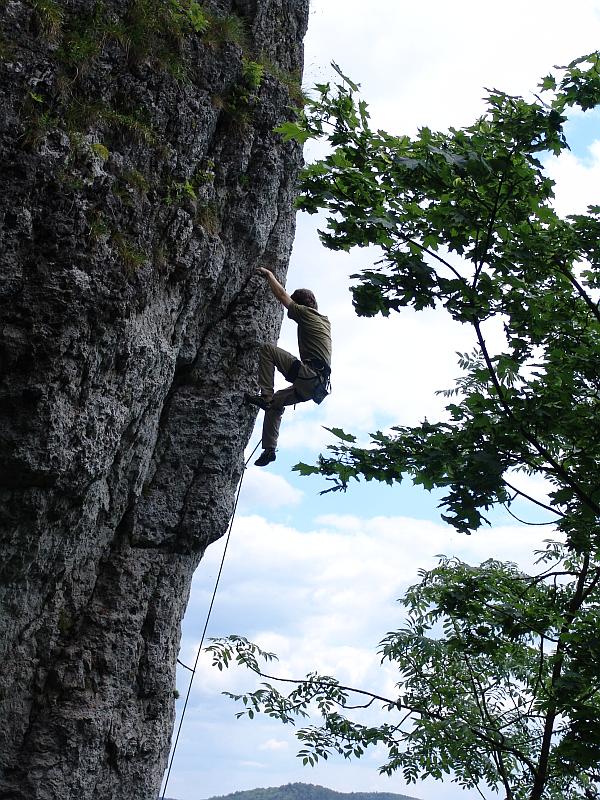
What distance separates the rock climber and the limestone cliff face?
0.88 ft

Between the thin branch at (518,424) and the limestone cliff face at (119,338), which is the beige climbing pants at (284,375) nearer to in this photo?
the limestone cliff face at (119,338)

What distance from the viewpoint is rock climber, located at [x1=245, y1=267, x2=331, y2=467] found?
985 centimetres

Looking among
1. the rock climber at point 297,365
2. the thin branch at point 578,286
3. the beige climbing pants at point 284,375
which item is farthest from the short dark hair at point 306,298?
the thin branch at point 578,286

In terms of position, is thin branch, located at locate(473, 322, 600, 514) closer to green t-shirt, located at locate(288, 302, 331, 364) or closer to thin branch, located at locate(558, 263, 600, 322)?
thin branch, located at locate(558, 263, 600, 322)

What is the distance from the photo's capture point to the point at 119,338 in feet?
26.0

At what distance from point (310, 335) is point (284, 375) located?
585mm

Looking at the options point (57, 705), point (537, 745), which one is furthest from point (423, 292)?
point (537, 745)

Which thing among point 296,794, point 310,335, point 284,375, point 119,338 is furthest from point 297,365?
point 296,794

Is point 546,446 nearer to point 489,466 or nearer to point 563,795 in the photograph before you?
point 489,466

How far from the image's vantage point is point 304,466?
717 cm

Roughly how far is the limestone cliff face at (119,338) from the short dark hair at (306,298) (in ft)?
1.22

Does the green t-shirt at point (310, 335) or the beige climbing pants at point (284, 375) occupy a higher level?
the green t-shirt at point (310, 335)

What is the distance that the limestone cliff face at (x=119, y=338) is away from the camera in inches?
293

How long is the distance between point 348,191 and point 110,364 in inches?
114
